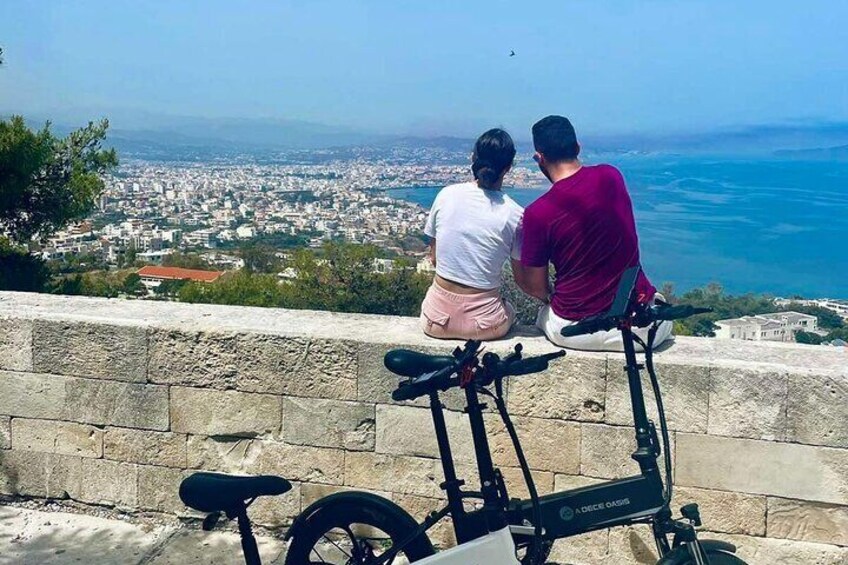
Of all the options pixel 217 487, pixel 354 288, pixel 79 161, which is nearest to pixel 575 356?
pixel 217 487

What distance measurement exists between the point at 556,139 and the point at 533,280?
2.02ft

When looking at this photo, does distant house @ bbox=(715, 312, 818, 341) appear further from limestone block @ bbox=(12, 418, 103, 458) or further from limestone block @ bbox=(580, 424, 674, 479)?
limestone block @ bbox=(12, 418, 103, 458)

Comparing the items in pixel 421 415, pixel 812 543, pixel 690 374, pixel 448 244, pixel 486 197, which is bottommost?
pixel 812 543

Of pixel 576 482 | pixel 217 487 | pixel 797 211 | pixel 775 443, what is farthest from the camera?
pixel 797 211

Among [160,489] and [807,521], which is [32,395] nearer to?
[160,489]

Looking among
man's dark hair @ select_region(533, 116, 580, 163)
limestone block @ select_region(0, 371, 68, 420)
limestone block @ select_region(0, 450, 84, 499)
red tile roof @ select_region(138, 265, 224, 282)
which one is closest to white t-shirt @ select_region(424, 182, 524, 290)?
man's dark hair @ select_region(533, 116, 580, 163)

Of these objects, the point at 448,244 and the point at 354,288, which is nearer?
the point at 448,244

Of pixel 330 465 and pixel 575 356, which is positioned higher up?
pixel 575 356

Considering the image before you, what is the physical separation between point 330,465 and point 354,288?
2774 millimetres

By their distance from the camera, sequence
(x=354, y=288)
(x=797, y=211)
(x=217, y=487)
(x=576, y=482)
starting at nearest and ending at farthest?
(x=217, y=487)
(x=576, y=482)
(x=354, y=288)
(x=797, y=211)

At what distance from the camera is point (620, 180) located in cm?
332

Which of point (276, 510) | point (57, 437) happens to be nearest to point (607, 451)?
point (276, 510)

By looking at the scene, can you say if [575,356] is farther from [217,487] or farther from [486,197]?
[217,487]

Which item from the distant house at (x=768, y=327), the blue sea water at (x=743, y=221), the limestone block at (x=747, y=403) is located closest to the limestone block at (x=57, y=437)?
the limestone block at (x=747, y=403)
